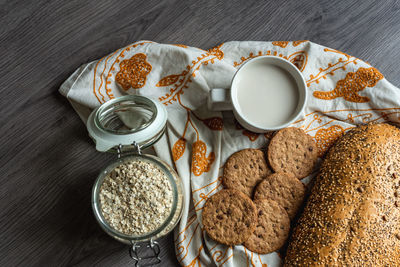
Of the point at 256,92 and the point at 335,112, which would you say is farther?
the point at 335,112

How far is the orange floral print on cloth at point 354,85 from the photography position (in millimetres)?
1108

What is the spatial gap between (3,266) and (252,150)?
2.89 feet

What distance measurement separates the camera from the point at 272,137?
43.2 inches

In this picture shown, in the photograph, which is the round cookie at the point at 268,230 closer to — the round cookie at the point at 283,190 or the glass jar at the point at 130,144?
the round cookie at the point at 283,190

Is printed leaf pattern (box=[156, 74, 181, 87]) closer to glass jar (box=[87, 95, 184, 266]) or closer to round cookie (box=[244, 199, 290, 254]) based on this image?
glass jar (box=[87, 95, 184, 266])

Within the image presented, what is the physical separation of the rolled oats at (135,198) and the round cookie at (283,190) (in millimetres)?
309

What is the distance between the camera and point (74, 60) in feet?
3.80

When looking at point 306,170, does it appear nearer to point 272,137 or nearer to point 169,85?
point 272,137

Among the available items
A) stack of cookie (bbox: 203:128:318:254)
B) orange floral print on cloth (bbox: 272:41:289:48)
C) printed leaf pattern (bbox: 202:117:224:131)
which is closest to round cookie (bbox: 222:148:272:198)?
stack of cookie (bbox: 203:128:318:254)

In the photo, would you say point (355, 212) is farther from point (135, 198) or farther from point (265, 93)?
point (135, 198)

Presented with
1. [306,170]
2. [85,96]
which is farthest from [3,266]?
[306,170]

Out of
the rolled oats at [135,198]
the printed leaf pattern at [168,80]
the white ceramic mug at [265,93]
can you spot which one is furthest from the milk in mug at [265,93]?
the rolled oats at [135,198]

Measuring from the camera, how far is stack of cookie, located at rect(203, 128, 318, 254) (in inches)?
40.4

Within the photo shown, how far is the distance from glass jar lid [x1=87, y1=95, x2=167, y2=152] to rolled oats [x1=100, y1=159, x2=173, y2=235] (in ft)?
0.23
